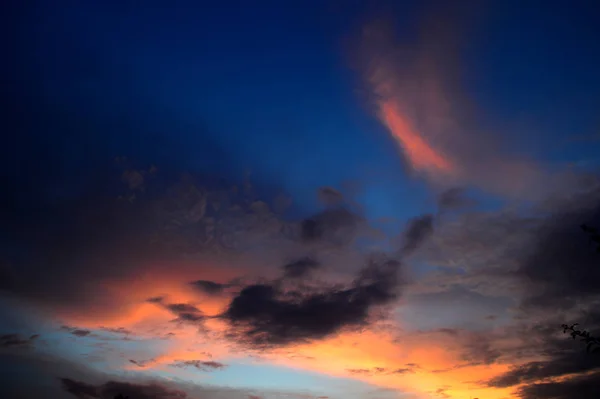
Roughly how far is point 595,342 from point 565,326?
1841mm

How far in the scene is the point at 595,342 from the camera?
9.44 m

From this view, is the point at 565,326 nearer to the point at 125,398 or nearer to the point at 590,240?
the point at 590,240

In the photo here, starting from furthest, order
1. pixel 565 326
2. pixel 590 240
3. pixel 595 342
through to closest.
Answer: pixel 565 326, pixel 595 342, pixel 590 240

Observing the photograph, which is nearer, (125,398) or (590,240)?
(590,240)

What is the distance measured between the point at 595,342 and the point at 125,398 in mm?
69844

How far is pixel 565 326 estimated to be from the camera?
11.2m

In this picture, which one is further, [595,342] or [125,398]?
[125,398]

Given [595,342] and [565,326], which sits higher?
[565,326]

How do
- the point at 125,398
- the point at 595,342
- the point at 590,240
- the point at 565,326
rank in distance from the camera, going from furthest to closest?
the point at 125,398, the point at 565,326, the point at 595,342, the point at 590,240

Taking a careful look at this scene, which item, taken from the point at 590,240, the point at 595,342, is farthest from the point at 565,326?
the point at 590,240

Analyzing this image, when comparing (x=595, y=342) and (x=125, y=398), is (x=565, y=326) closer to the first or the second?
(x=595, y=342)

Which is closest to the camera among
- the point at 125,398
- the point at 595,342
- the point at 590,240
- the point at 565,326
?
the point at 590,240

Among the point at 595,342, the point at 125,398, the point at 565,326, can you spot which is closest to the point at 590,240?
the point at 595,342

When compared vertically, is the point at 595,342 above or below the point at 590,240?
below
